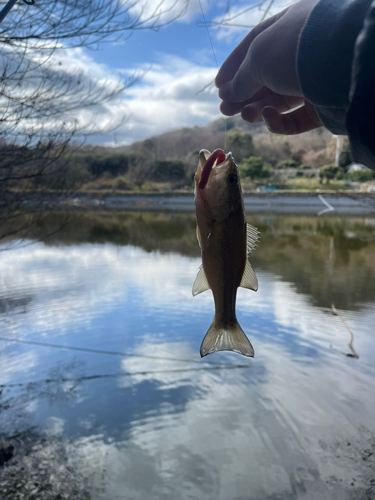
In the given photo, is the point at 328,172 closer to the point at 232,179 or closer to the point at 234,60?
the point at 234,60

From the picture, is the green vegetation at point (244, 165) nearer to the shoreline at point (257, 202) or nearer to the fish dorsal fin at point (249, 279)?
the shoreline at point (257, 202)

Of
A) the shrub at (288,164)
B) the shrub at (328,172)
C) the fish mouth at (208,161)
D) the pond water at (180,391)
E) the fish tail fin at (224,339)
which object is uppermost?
the shrub at (288,164)

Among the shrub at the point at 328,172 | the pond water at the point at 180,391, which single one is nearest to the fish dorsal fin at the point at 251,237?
the pond water at the point at 180,391

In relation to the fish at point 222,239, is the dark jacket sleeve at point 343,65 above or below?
above

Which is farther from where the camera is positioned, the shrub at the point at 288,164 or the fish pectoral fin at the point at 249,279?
the shrub at the point at 288,164

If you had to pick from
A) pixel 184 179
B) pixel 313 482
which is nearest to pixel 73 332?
pixel 313 482

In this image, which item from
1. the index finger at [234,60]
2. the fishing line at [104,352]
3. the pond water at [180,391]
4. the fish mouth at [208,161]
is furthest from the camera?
the fishing line at [104,352]

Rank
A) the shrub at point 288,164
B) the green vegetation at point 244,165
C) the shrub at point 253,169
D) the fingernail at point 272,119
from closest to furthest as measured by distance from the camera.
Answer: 1. the fingernail at point 272,119
2. the green vegetation at point 244,165
3. the shrub at point 253,169
4. the shrub at point 288,164
